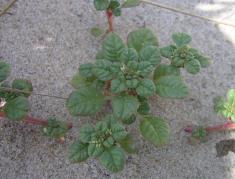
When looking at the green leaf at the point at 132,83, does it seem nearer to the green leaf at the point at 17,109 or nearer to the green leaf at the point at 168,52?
the green leaf at the point at 168,52

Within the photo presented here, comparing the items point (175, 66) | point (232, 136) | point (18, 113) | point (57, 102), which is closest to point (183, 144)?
point (232, 136)

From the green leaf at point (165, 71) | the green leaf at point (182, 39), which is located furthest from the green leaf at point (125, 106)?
the green leaf at point (182, 39)

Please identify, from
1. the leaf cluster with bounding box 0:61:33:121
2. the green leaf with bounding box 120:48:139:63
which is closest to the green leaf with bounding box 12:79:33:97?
the leaf cluster with bounding box 0:61:33:121

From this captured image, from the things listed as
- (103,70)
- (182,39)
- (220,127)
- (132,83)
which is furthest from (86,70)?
(220,127)

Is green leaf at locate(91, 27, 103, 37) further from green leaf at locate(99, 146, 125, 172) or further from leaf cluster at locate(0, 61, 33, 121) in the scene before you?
green leaf at locate(99, 146, 125, 172)

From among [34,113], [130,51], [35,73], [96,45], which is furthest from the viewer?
[96,45]

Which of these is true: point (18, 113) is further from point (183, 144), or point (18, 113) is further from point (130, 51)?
point (183, 144)

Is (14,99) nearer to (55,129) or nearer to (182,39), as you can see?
(55,129)
